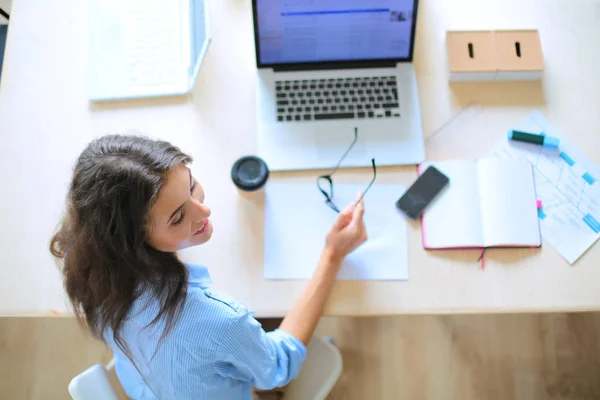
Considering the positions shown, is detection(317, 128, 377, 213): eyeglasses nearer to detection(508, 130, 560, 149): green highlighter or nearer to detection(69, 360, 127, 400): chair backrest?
detection(508, 130, 560, 149): green highlighter

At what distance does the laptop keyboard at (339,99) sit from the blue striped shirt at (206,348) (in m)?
0.39

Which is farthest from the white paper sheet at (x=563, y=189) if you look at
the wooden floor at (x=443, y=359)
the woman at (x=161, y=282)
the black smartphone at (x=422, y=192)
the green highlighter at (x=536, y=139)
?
the wooden floor at (x=443, y=359)

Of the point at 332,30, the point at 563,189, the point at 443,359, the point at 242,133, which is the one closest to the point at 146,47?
the point at 242,133

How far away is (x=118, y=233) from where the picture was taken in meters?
0.66

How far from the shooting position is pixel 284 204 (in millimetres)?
943

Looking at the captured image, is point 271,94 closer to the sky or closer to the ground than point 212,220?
closer to the sky

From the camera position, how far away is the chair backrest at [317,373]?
0.87m

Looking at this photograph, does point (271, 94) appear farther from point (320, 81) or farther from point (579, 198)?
point (579, 198)

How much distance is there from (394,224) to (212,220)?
36 cm

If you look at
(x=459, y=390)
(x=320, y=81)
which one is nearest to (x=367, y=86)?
(x=320, y=81)

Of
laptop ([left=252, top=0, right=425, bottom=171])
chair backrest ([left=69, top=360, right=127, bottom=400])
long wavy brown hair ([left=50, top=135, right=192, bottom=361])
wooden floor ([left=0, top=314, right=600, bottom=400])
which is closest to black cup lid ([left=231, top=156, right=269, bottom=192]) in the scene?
laptop ([left=252, top=0, right=425, bottom=171])

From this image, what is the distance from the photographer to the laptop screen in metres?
0.92

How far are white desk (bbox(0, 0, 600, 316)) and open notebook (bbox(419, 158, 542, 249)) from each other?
0.03 meters

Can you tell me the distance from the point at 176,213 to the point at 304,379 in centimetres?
47
